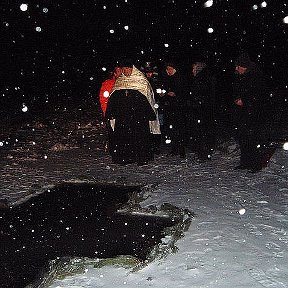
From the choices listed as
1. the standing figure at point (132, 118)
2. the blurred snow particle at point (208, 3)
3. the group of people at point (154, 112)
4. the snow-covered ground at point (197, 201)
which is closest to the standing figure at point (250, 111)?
the group of people at point (154, 112)

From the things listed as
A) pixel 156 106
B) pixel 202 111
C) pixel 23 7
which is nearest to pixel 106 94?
pixel 156 106

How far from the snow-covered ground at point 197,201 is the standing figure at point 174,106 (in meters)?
0.36

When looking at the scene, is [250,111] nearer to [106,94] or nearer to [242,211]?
[242,211]

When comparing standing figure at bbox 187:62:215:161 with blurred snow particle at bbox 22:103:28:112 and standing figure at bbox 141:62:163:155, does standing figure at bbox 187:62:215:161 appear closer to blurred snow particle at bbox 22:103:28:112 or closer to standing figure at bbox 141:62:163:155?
standing figure at bbox 141:62:163:155

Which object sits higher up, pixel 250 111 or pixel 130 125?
pixel 250 111

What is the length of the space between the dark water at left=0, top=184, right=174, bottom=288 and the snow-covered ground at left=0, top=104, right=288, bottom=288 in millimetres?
419

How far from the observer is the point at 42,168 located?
9094mm

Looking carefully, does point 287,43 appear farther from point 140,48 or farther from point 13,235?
point 13,235

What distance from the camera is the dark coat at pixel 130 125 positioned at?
8.75 metres

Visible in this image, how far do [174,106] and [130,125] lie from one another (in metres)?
0.91

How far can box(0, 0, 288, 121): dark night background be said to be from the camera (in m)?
20.7

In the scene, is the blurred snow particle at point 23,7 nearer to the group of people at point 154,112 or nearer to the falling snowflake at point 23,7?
the falling snowflake at point 23,7

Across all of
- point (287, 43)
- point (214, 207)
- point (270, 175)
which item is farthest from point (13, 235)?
point (287, 43)

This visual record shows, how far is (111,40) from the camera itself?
80.9ft
